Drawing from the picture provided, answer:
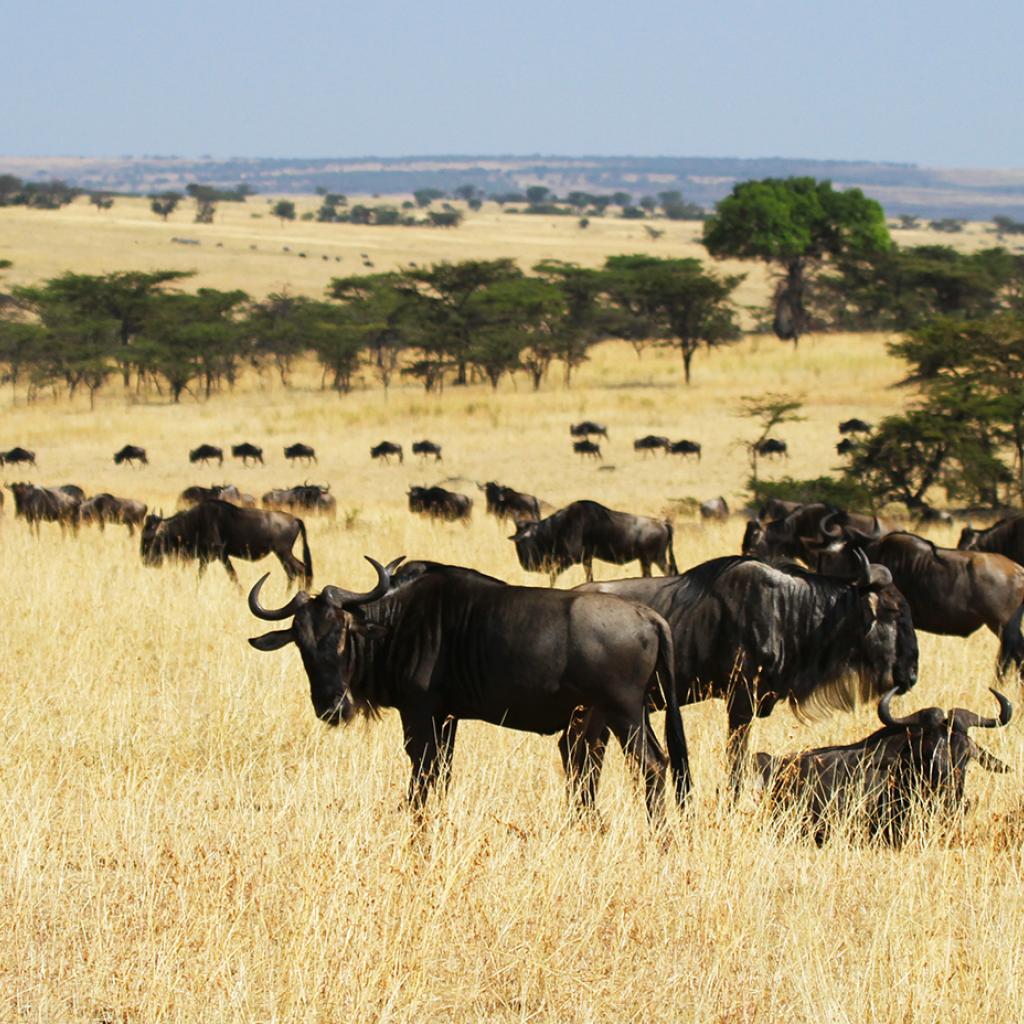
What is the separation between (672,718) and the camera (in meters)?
5.69

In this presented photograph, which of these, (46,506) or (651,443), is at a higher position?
(46,506)

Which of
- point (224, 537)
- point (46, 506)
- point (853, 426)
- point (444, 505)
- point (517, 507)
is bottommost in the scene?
point (853, 426)

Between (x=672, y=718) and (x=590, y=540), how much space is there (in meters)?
7.43

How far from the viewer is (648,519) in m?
13.3

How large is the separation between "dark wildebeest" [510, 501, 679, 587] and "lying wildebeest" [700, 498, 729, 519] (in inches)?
255

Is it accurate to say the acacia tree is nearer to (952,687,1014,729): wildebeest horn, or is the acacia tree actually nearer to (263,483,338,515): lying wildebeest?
(263,483,338,515): lying wildebeest

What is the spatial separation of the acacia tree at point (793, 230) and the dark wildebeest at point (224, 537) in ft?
144

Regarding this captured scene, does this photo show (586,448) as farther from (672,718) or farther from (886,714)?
(672,718)

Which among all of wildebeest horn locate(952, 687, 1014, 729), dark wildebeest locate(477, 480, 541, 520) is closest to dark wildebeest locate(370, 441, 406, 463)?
dark wildebeest locate(477, 480, 541, 520)

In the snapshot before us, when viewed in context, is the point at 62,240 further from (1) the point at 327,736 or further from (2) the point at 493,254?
(1) the point at 327,736

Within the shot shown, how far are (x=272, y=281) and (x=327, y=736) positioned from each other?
249 feet

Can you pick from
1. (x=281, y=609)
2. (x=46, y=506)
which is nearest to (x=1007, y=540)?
(x=281, y=609)

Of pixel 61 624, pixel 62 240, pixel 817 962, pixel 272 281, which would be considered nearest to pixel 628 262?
pixel 272 281

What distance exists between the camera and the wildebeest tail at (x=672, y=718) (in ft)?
18.5
